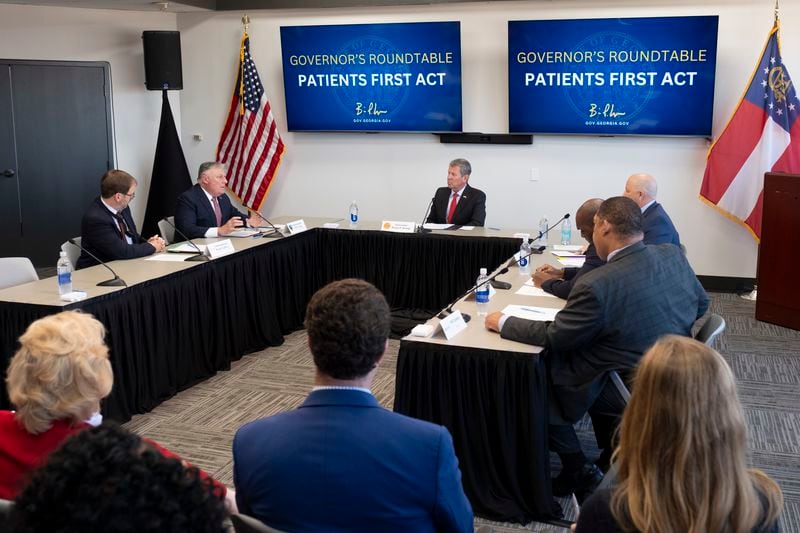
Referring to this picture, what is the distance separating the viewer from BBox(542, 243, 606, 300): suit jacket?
3982 mm

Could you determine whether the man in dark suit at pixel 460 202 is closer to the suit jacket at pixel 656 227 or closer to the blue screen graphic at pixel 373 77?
the blue screen graphic at pixel 373 77

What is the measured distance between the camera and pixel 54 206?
27.3 feet

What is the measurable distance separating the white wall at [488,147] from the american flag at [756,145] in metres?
0.16

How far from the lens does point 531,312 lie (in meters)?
3.88

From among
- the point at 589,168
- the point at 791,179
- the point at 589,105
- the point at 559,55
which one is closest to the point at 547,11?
the point at 559,55

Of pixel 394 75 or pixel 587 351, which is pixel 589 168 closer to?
pixel 394 75

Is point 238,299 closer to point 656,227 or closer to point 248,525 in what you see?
point 656,227

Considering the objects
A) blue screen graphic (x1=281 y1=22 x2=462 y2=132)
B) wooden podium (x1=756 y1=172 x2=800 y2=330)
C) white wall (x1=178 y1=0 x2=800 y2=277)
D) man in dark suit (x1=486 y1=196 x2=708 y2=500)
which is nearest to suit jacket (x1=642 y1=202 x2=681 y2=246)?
man in dark suit (x1=486 y1=196 x2=708 y2=500)

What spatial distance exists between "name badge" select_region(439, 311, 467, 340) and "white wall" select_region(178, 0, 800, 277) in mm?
4288

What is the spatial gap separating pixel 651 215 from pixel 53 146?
5984mm

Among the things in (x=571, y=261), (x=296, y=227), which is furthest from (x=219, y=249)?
(x=571, y=261)

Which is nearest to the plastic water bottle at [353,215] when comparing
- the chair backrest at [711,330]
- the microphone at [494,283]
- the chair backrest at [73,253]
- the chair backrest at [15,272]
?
the microphone at [494,283]

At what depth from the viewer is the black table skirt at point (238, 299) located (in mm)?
4422

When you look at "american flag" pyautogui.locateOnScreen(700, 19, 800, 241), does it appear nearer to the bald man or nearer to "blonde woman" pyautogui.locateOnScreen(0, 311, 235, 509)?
the bald man
